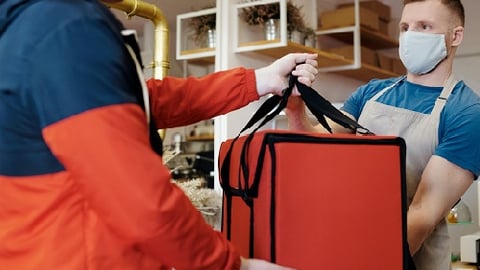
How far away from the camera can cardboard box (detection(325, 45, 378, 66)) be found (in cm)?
321

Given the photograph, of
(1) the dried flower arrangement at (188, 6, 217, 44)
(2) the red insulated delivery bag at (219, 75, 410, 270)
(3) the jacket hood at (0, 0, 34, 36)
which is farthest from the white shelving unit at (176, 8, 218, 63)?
(3) the jacket hood at (0, 0, 34, 36)

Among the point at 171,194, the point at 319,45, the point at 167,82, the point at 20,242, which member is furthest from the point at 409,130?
the point at 319,45

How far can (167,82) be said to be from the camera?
1.08 meters

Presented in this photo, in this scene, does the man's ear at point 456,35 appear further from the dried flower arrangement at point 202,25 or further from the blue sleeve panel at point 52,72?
the dried flower arrangement at point 202,25

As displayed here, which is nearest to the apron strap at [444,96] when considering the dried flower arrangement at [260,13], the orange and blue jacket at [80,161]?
the orange and blue jacket at [80,161]

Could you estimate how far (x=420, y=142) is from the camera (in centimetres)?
131

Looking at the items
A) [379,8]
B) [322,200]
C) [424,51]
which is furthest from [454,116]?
[379,8]

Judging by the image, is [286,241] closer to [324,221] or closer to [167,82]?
[324,221]

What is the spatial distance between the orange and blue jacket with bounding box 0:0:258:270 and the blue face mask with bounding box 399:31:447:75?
826 millimetres

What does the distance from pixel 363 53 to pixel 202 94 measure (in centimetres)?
243

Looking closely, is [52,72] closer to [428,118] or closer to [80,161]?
[80,161]

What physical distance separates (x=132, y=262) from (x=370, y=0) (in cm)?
317

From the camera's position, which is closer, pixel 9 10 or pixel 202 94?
pixel 9 10

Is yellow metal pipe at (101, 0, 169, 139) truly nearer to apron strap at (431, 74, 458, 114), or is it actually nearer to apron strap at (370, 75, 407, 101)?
apron strap at (370, 75, 407, 101)
